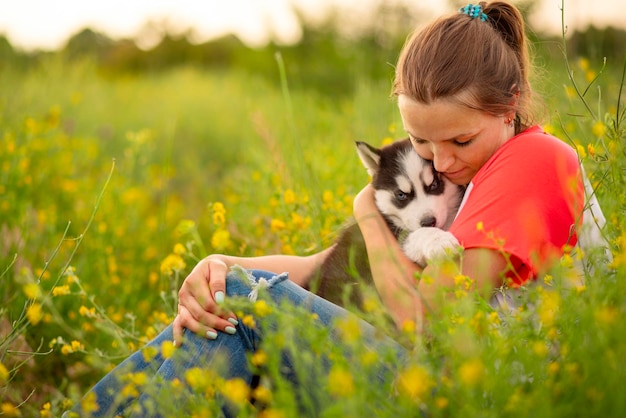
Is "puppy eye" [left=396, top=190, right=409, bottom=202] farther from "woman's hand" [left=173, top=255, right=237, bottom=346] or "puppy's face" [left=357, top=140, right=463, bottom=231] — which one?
"woman's hand" [left=173, top=255, right=237, bottom=346]

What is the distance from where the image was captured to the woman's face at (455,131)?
7.25 feet

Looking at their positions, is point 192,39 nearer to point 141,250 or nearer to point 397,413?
point 141,250

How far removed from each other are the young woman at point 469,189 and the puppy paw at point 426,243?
0.05m

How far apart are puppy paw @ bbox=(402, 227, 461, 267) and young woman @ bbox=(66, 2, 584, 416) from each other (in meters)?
0.05

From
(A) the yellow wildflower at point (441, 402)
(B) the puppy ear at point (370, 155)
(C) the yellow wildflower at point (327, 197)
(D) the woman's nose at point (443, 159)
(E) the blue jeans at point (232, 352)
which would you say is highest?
(D) the woman's nose at point (443, 159)

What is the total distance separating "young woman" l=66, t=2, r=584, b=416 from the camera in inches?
78.8

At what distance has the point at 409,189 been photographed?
2842 mm

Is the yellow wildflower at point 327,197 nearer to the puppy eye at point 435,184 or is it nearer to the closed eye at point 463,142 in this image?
the puppy eye at point 435,184

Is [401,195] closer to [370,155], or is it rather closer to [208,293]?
[370,155]

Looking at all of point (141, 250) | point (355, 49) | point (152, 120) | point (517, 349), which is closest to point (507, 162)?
point (517, 349)

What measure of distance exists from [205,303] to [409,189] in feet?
3.67

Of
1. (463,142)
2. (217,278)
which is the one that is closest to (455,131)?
(463,142)

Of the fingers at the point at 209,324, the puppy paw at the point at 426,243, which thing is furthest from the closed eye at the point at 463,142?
the fingers at the point at 209,324

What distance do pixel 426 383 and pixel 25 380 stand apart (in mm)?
2377
